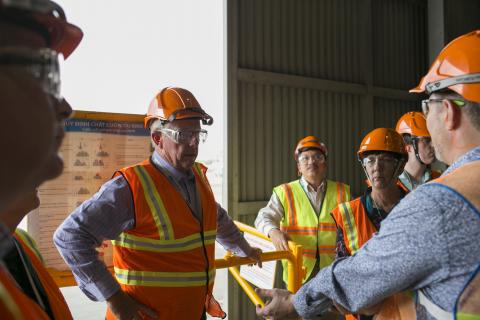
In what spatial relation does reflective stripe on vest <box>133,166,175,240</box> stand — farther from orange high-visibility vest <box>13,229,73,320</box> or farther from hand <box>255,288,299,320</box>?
orange high-visibility vest <box>13,229,73,320</box>

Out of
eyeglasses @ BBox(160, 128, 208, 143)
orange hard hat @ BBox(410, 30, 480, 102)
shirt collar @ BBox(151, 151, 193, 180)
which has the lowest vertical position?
shirt collar @ BBox(151, 151, 193, 180)

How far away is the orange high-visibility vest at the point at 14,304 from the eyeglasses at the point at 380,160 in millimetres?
2790

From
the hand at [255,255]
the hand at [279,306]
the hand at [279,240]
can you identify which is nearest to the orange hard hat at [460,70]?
the hand at [279,306]

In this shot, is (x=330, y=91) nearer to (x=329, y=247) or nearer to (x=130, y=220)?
(x=329, y=247)

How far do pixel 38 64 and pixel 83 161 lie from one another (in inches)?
117

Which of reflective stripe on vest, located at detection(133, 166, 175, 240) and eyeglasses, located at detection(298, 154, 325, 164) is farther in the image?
eyeglasses, located at detection(298, 154, 325, 164)

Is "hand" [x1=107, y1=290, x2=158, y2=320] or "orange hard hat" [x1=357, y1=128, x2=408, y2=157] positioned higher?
"orange hard hat" [x1=357, y1=128, x2=408, y2=157]

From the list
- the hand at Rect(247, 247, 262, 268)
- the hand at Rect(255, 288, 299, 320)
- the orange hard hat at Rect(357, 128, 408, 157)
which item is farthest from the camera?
the orange hard hat at Rect(357, 128, 408, 157)

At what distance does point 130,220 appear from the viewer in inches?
103

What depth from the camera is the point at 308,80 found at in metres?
6.57

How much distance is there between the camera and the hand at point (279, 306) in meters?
A: 2.04

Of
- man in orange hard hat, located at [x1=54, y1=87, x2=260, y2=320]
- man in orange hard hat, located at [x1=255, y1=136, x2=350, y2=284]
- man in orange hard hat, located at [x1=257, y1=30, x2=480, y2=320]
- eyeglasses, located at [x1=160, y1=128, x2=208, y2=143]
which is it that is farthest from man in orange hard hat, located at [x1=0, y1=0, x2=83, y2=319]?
man in orange hard hat, located at [x1=255, y1=136, x2=350, y2=284]

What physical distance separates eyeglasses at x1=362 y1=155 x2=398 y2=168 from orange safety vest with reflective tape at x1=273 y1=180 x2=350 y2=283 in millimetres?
1485

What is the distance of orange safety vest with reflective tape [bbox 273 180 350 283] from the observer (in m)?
4.66
